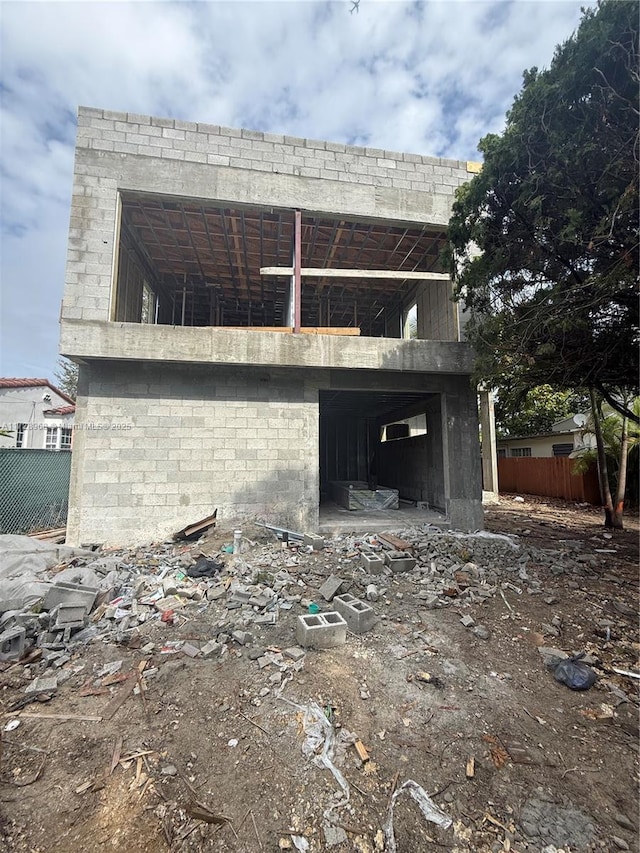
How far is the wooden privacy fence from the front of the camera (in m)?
15.0

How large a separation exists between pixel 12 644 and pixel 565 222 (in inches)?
347

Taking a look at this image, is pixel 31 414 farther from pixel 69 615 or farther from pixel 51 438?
pixel 69 615

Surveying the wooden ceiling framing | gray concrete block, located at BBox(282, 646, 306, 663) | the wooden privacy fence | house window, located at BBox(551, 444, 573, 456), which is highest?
the wooden ceiling framing

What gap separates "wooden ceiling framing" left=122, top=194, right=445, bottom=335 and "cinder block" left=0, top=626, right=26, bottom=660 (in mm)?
8000

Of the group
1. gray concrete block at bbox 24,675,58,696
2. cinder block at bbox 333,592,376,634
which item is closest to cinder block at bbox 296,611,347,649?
cinder block at bbox 333,592,376,634

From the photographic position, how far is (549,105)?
5.33 m

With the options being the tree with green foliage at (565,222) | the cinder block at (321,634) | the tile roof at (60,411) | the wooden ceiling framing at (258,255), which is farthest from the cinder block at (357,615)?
the tile roof at (60,411)

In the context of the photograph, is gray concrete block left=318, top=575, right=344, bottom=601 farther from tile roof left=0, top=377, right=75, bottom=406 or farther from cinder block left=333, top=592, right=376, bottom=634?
→ tile roof left=0, top=377, right=75, bottom=406

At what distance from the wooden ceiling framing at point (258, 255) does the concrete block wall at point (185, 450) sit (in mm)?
3660

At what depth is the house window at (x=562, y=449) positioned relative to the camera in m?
18.1

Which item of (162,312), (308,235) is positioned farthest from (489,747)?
(162,312)

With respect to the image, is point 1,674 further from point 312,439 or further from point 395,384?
point 395,384

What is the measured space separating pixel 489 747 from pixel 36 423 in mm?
19128

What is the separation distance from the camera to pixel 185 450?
791cm
